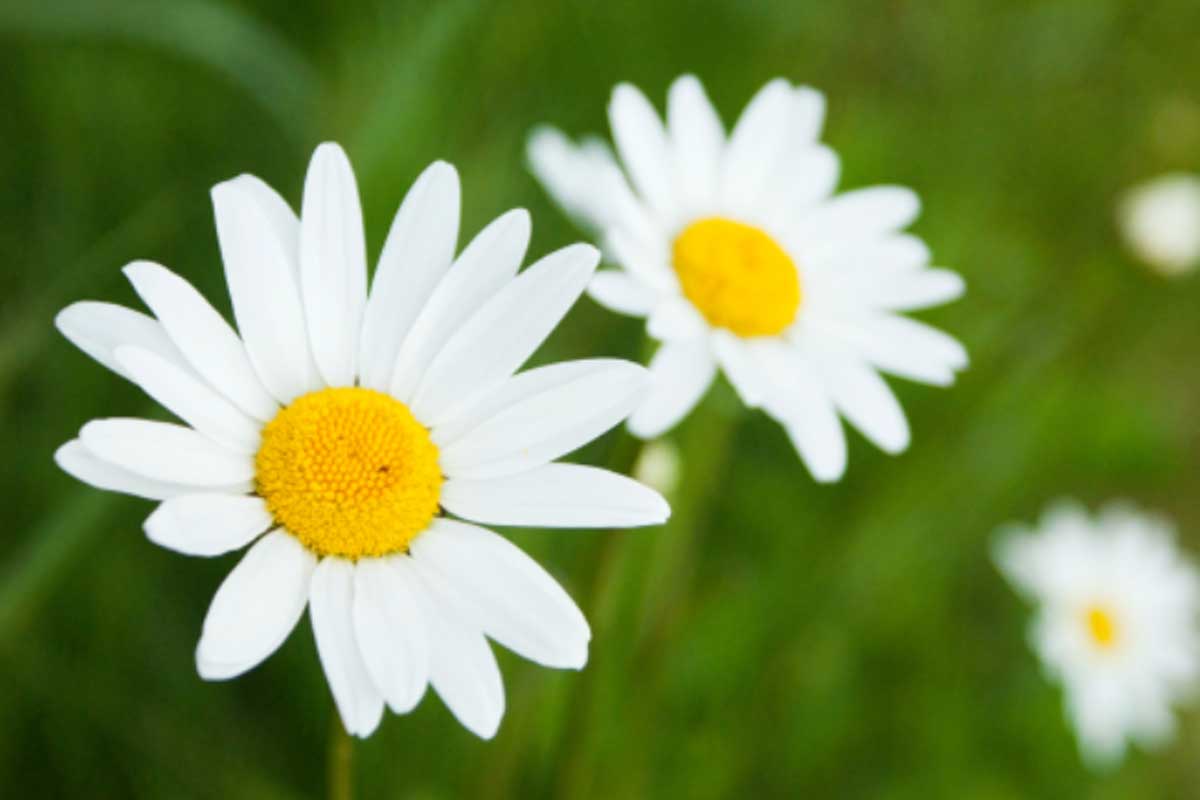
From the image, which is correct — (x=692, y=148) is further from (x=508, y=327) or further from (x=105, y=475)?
(x=105, y=475)

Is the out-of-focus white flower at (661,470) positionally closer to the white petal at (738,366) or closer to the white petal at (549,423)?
the white petal at (738,366)

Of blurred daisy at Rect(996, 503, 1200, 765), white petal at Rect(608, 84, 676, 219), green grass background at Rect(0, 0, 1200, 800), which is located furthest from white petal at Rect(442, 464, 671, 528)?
blurred daisy at Rect(996, 503, 1200, 765)

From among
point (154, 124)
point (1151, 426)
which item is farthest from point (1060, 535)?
point (154, 124)

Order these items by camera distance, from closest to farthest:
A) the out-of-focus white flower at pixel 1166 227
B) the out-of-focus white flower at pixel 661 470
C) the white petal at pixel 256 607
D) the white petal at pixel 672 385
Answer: the white petal at pixel 256 607
the white petal at pixel 672 385
the out-of-focus white flower at pixel 661 470
the out-of-focus white flower at pixel 1166 227

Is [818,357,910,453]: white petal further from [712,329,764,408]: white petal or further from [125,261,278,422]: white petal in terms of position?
[125,261,278,422]: white petal

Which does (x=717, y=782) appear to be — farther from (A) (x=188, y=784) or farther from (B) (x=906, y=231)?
(B) (x=906, y=231)

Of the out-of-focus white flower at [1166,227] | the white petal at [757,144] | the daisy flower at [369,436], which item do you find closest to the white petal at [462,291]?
the daisy flower at [369,436]
